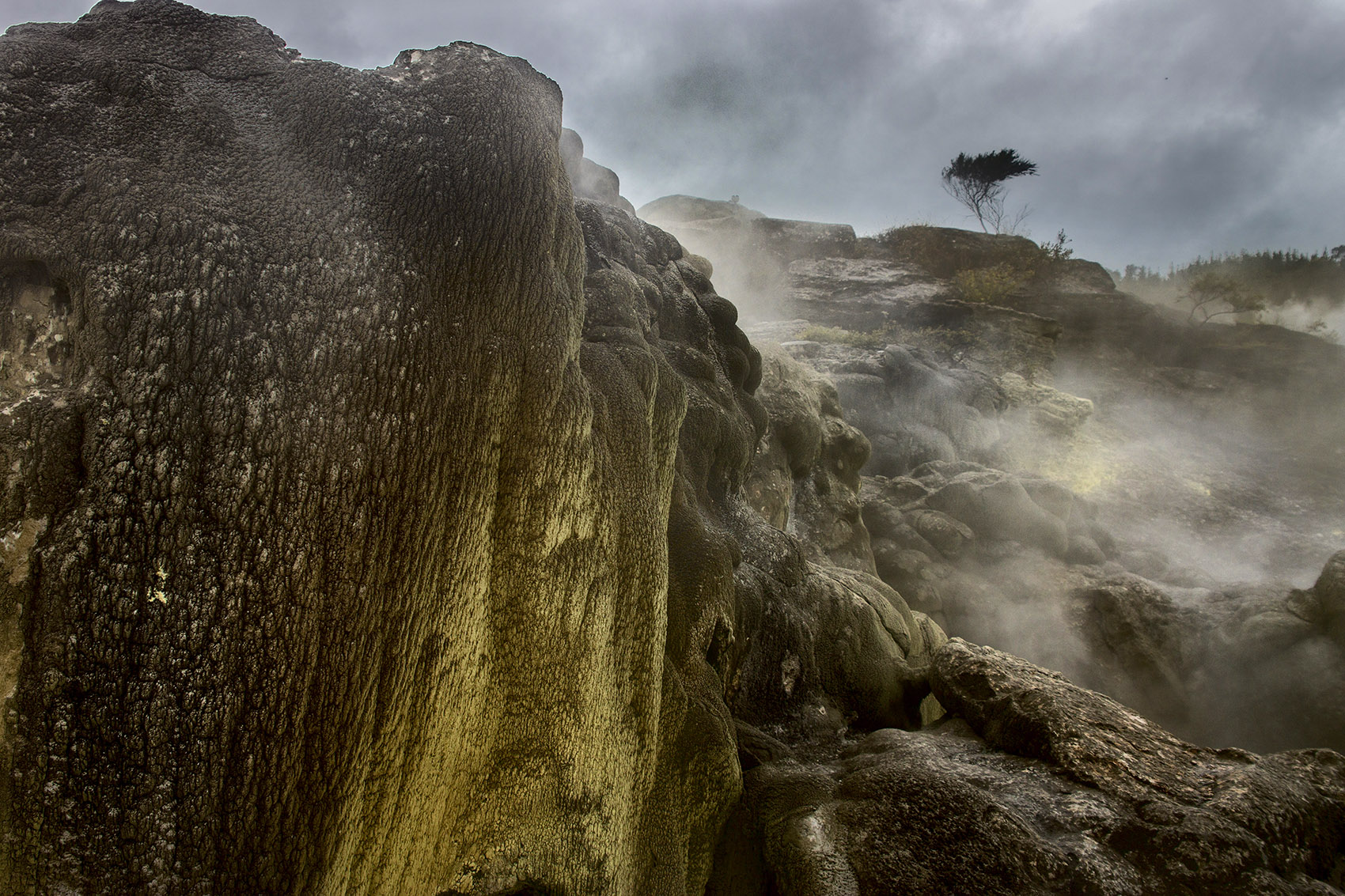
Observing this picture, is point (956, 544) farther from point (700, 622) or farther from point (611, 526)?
point (611, 526)

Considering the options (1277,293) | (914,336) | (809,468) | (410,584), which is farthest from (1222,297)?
(410,584)

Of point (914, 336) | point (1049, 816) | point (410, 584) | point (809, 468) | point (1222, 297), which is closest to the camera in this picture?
point (410, 584)

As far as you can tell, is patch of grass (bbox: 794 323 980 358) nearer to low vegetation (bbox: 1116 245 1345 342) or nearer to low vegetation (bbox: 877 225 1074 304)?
low vegetation (bbox: 877 225 1074 304)

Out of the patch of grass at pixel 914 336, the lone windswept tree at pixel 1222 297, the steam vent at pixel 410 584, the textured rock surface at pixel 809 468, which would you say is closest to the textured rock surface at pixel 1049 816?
the steam vent at pixel 410 584

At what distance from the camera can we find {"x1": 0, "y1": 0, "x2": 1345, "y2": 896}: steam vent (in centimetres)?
161

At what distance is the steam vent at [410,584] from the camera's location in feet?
5.27

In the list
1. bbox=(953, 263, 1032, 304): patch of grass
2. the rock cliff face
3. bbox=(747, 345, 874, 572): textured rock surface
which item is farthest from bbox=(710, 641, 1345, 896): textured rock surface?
bbox=(953, 263, 1032, 304): patch of grass

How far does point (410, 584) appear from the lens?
1955 mm

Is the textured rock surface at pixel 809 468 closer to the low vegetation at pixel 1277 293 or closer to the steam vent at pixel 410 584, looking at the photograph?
the steam vent at pixel 410 584

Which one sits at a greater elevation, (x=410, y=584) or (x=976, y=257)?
(x=976, y=257)

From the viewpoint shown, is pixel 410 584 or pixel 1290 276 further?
pixel 1290 276

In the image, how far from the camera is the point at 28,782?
1.49 m

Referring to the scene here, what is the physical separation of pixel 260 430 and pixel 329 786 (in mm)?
998

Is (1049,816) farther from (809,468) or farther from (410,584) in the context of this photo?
(809,468)
